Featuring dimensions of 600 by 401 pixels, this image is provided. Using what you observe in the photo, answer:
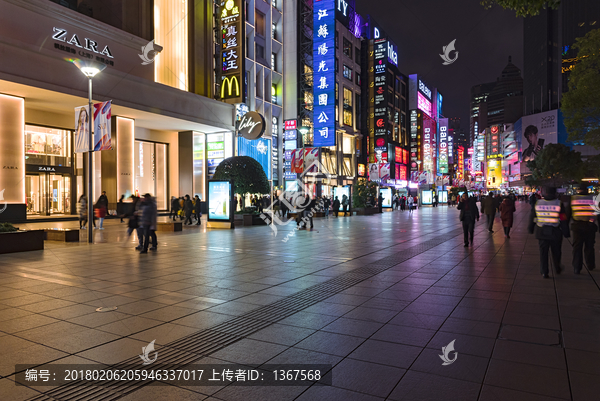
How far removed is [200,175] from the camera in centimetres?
3541

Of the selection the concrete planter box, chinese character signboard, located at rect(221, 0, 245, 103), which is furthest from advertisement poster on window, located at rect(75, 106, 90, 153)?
chinese character signboard, located at rect(221, 0, 245, 103)

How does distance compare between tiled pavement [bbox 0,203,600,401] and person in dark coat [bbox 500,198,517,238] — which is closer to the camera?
tiled pavement [bbox 0,203,600,401]

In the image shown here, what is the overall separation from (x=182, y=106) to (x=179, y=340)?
2830 centimetres

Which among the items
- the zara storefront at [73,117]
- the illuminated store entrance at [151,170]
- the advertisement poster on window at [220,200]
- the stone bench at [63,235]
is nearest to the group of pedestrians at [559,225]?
the stone bench at [63,235]

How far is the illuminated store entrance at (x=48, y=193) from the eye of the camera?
26047 mm

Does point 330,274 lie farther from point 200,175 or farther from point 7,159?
point 200,175

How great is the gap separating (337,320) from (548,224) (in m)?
5.15

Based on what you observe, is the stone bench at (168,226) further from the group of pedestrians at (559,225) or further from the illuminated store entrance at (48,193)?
the group of pedestrians at (559,225)

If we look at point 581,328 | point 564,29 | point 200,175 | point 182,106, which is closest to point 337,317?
point 581,328

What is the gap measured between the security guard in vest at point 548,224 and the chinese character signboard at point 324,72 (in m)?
37.2

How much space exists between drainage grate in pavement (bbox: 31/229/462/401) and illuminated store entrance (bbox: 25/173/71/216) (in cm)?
2485

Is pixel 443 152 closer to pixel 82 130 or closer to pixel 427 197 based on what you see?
pixel 427 197

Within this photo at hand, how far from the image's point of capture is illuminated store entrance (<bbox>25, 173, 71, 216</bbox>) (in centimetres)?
2605

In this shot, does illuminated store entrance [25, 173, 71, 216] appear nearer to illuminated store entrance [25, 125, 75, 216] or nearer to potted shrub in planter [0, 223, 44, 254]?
illuminated store entrance [25, 125, 75, 216]
